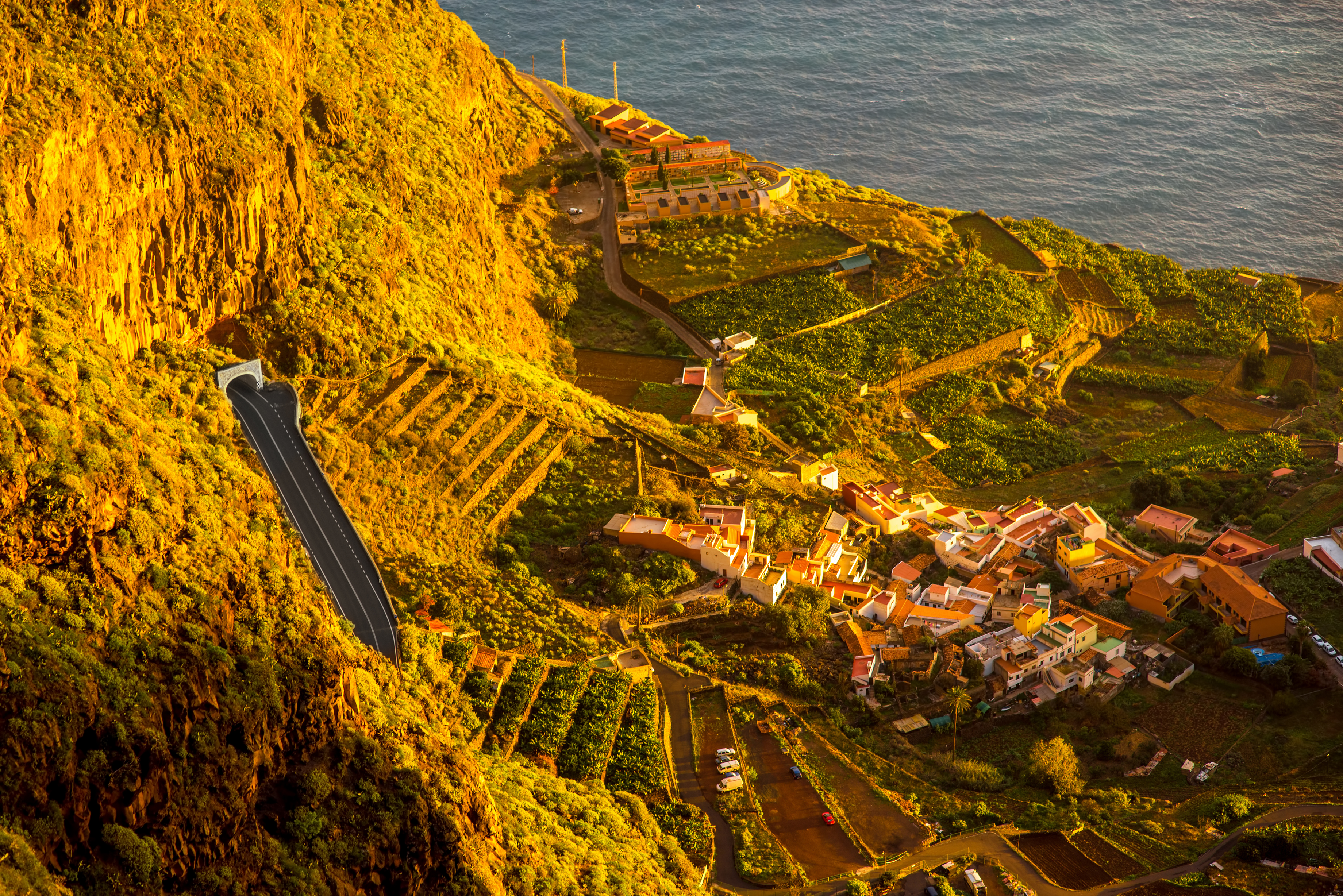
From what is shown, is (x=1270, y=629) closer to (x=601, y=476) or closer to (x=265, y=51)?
(x=601, y=476)

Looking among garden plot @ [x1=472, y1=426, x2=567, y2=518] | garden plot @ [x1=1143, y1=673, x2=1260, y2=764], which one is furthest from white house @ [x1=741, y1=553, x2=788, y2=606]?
garden plot @ [x1=1143, y1=673, x2=1260, y2=764]

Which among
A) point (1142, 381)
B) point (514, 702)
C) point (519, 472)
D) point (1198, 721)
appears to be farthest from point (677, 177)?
point (514, 702)

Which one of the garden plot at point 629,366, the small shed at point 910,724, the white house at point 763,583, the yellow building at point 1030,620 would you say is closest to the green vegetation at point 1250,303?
the garden plot at point 629,366

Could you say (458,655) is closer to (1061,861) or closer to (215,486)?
(215,486)

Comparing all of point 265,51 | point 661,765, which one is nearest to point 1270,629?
point 661,765

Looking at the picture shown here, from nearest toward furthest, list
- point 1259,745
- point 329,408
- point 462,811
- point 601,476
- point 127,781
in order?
point 127,781, point 462,811, point 1259,745, point 329,408, point 601,476

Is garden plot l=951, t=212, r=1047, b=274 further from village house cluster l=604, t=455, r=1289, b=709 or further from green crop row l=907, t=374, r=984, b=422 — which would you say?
village house cluster l=604, t=455, r=1289, b=709
